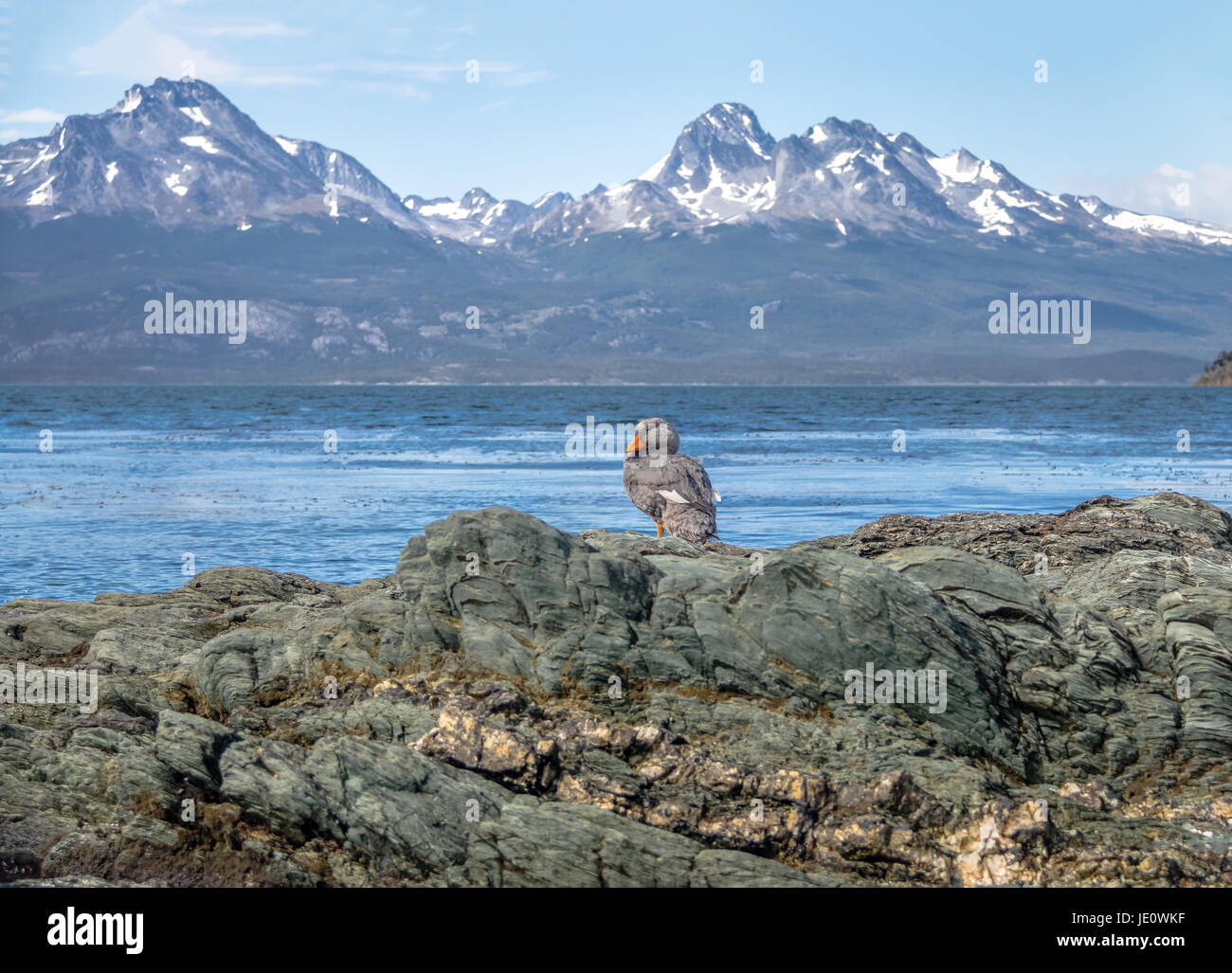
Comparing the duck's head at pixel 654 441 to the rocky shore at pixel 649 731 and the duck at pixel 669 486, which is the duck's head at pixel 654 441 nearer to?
the duck at pixel 669 486

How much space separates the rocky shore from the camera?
30.3ft

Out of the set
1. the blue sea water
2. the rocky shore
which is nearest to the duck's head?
the rocky shore

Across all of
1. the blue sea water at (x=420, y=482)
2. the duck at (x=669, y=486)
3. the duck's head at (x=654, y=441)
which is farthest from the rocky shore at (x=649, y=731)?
the blue sea water at (x=420, y=482)

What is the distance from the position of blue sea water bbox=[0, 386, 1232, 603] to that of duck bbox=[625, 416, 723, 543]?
311 inches

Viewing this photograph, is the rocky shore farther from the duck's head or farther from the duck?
the duck's head

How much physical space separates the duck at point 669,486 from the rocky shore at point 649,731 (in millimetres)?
3847

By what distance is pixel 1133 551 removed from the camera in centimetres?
1451

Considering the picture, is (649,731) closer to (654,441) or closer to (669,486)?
(669,486)

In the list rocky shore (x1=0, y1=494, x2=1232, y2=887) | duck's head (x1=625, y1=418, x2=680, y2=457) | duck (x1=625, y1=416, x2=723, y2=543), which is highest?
duck's head (x1=625, y1=418, x2=680, y2=457)

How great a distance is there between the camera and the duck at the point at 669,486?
59.2 ft

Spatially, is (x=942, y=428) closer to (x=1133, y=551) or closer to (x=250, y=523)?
(x=250, y=523)

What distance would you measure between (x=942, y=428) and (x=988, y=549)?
279ft

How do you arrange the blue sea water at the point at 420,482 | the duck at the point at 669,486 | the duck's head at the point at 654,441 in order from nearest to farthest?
the duck at the point at 669,486 < the duck's head at the point at 654,441 < the blue sea water at the point at 420,482
